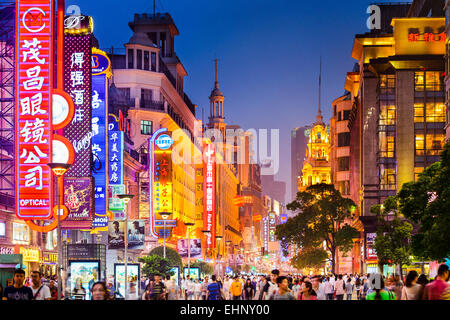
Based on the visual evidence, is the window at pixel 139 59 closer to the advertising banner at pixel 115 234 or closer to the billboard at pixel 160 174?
the billboard at pixel 160 174

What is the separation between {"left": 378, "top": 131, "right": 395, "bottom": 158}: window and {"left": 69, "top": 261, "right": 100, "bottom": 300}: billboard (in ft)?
208

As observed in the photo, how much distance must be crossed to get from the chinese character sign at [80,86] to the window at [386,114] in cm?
4957

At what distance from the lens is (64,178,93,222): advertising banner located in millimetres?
50625

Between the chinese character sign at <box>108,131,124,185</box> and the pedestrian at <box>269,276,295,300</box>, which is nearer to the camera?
the pedestrian at <box>269,276,295,300</box>

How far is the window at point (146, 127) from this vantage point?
103500 millimetres

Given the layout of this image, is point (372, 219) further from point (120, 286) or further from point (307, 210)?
point (120, 286)

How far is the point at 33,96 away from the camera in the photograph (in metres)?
42.8

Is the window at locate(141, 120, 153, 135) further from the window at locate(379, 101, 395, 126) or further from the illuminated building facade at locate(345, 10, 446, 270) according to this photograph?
the window at locate(379, 101, 395, 126)

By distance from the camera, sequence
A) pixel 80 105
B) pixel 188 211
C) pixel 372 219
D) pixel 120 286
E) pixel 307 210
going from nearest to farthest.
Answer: pixel 120 286 < pixel 80 105 < pixel 307 210 < pixel 372 219 < pixel 188 211

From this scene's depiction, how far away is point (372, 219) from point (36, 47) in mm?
59832

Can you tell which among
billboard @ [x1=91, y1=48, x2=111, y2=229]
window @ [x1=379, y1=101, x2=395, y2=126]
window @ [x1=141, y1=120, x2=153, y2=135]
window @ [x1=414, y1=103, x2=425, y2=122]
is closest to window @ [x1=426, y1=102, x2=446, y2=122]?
window @ [x1=414, y1=103, x2=425, y2=122]

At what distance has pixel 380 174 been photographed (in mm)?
92875

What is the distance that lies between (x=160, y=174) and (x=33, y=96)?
35404 mm
